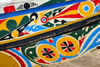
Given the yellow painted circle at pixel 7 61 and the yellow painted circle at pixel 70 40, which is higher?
the yellow painted circle at pixel 70 40

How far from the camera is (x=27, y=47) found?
158cm

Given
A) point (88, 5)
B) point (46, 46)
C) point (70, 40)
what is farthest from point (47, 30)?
point (88, 5)

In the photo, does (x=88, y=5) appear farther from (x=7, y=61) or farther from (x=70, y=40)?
(x=7, y=61)

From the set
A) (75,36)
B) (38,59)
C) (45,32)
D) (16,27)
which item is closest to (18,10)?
(16,27)

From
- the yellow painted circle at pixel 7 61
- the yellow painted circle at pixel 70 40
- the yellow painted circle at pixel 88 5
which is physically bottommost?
the yellow painted circle at pixel 7 61

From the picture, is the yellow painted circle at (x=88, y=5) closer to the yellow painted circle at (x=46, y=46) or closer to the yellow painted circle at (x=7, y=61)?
the yellow painted circle at (x=46, y=46)

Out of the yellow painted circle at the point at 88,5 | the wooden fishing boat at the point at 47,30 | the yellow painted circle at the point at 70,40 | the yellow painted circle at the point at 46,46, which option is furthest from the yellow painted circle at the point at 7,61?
the yellow painted circle at the point at 88,5

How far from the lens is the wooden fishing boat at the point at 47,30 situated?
1.49m

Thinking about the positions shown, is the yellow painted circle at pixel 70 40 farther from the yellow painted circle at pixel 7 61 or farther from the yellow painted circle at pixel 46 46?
the yellow painted circle at pixel 7 61

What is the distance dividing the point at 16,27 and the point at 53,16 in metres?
0.55

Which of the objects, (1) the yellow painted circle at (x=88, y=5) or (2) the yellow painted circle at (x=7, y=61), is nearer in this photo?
(1) the yellow painted circle at (x=88, y=5)

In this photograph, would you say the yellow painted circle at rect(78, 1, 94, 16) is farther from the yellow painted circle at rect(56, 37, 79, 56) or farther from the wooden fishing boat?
the yellow painted circle at rect(56, 37, 79, 56)

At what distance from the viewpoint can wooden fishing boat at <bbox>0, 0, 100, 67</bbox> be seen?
1.49m

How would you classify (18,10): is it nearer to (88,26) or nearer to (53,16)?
(53,16)
